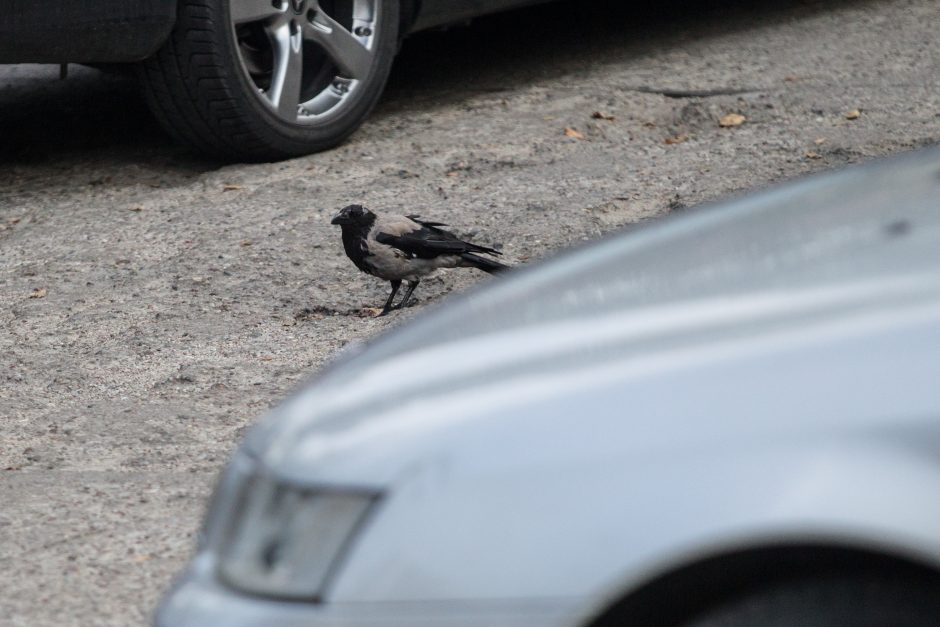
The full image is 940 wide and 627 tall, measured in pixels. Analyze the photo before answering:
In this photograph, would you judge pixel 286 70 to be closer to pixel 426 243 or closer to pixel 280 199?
pixel 280 199

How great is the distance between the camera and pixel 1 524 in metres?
3.49

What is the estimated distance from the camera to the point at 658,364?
1.63 meters

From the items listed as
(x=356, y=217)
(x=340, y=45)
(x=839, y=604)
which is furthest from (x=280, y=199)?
(x=839, y=604)

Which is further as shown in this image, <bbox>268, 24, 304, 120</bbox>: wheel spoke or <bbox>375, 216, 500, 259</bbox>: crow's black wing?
<bbox>268, 24, 304, 120</bbox>: wheel spoke

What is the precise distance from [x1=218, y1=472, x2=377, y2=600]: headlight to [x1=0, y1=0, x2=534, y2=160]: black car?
160 inches

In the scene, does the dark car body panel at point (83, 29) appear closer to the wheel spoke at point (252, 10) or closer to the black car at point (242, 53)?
the black car at point (242, 53)

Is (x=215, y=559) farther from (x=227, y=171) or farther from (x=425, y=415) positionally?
(x=227, y=171)

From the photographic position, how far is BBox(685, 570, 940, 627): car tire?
5.28 ft

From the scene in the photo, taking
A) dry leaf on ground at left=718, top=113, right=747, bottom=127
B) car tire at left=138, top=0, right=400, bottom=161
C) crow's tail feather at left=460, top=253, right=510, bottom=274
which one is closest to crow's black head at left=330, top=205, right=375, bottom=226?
crow's tail feather at left=460, top=253, right=510, bottom=274

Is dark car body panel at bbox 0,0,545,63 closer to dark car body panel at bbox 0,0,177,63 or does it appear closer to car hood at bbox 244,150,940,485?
dark car body panel at bbox 0,0,177,63

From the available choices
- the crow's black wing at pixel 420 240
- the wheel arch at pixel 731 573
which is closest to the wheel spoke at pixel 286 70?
the crow's black wing at pixel 420 240

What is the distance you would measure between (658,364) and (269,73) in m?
4.86

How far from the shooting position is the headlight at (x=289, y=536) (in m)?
1.66

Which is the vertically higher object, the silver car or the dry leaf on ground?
the silver car
